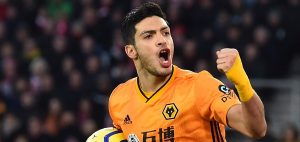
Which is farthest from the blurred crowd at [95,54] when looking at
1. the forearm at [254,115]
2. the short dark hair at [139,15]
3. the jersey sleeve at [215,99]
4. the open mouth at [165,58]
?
the forearm at [254,115]

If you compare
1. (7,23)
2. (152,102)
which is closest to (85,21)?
(7,23)

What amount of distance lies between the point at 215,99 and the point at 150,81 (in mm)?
848

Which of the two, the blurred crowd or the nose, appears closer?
the nose

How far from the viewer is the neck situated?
230 inches

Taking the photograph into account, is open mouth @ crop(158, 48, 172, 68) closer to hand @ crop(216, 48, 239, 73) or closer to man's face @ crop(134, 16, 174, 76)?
man's face @ crop(134, 16, 174, 76)

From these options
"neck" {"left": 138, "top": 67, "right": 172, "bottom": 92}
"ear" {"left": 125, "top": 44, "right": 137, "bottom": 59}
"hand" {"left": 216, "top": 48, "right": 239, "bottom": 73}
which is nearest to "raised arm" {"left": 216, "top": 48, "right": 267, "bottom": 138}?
"hand" {"left": 216, "top": 48, "right": 239, "bottom": 73}

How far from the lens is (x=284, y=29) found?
1259 cm

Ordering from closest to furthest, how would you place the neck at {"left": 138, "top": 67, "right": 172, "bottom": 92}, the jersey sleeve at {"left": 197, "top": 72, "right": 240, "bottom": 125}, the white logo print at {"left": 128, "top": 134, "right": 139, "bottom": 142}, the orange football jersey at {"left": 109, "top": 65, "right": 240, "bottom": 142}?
the jersey sleeve at {"left": 197, "top": 72, "right": 240, "bottom": 125} < the orange football jersey at {"left": 109, "top": 65, "right": 240, "bottom": 142} < the white logo print at {"left": 128, "top": 134, "right": 139, "bottom": 142} < the neck at {"left": 138, "top": 67, "right": 172, "bottom": 92}

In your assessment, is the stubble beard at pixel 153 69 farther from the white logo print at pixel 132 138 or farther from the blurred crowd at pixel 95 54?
the blurred crowd at pixel 95 54

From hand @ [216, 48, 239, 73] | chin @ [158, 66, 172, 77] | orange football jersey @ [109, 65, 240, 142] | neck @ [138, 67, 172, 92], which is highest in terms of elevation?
hand @ [216, 48, 239, 73]

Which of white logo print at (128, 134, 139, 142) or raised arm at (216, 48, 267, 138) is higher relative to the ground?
raised arm at (216, 48, 267, 138)

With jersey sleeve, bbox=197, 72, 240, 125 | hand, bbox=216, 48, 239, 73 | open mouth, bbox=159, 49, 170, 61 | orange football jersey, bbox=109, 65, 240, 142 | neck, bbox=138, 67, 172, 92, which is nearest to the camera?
hand, bbox=216, 48, 239, 73

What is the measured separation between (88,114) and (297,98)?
3.43 metres

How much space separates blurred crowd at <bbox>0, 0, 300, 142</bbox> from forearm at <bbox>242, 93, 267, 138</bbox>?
23.4ft
